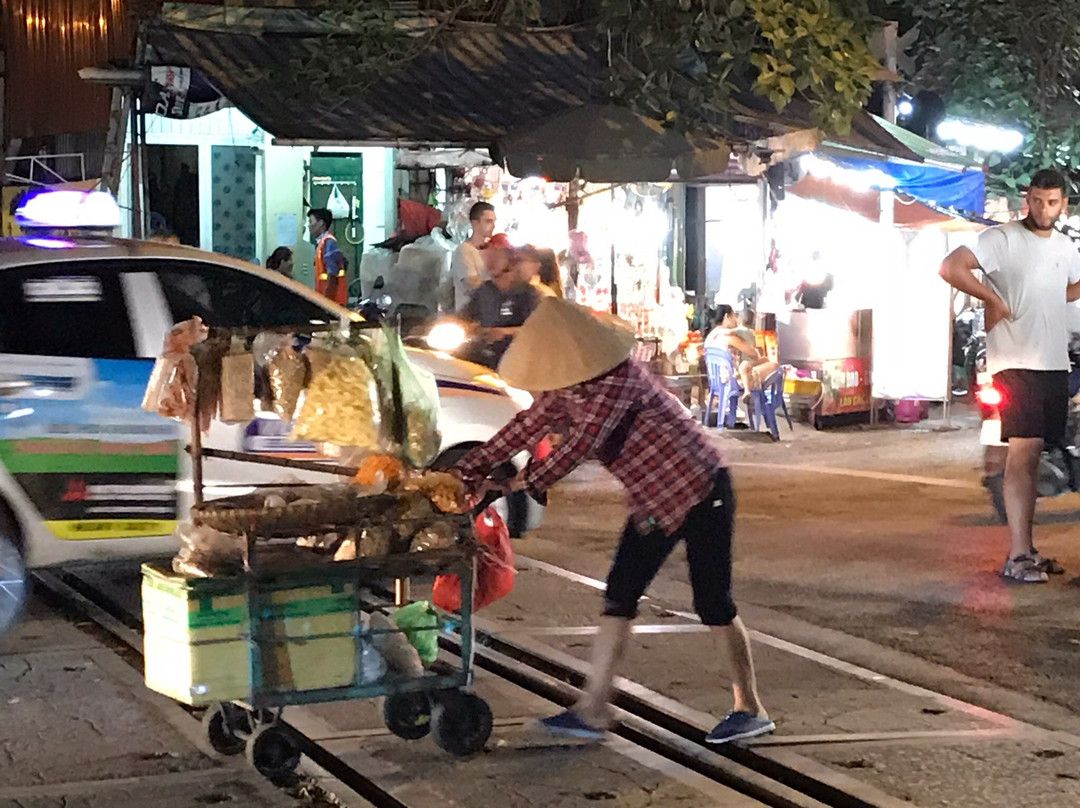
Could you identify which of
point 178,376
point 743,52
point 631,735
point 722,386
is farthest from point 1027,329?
point 722,386

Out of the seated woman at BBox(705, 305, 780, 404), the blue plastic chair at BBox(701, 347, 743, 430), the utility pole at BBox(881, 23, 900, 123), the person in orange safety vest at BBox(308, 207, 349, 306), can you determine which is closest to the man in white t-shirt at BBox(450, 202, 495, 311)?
the person in orange safety vest at BBox(308, 207, 349, 306)

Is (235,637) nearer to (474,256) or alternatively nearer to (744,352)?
(474,256)

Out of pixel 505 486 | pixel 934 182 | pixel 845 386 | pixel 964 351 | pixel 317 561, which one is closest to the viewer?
pixel 317 561

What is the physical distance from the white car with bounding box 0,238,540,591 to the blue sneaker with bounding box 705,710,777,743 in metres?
2.84

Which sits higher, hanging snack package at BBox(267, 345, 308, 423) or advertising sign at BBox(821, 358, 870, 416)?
hanging snack package at BBox(267, 345, 308, 423)

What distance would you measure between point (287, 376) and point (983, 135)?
1779 centimetres

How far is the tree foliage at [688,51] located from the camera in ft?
34.4

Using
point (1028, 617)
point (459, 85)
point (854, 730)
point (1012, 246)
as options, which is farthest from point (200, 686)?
point (459, 85)

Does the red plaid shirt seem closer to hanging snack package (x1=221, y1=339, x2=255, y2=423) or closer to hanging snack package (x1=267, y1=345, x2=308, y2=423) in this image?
hanging snack package (x1=267, y1=345, x2=308, y2=423)

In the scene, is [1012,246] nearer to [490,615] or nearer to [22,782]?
[490,615]

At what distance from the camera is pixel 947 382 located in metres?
15.8

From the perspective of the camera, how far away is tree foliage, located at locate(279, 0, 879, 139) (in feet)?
34.4

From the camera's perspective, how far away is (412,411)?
5652 mm

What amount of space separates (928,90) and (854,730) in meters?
18.4
